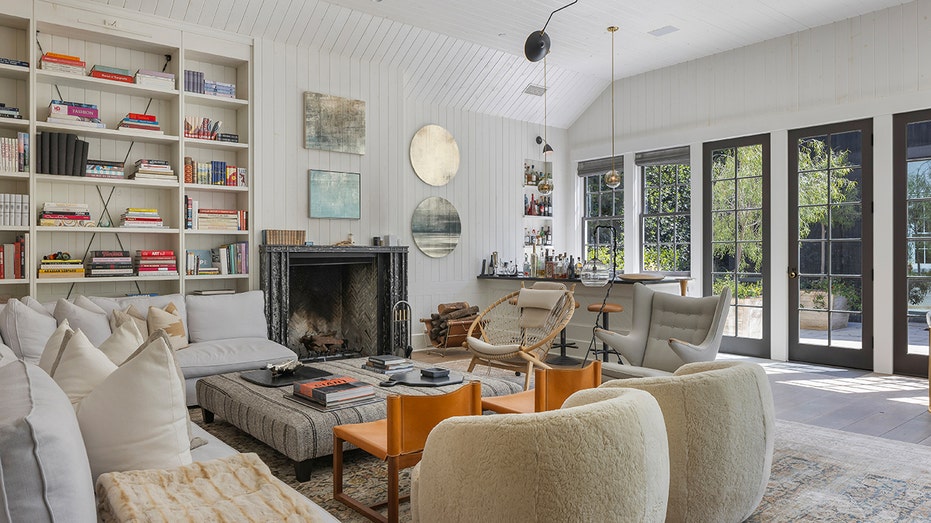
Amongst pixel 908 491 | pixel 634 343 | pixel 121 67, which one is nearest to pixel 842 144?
pixel 634 343

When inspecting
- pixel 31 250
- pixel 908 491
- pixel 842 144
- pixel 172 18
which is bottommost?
pixel 908 491

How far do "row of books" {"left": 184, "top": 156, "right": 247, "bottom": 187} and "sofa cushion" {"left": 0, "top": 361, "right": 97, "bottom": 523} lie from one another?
178 inches

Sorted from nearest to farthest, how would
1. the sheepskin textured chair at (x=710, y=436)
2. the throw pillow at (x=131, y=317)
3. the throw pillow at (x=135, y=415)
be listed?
the throw pillow at (x=135, y=415), the sheepskin textured chair at (x=710, y=436), the throw pillow at (x=131, y=317)

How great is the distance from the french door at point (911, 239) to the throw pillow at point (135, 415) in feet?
20.8

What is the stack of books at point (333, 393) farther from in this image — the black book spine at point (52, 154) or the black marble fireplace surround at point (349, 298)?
the black book spine at point (52, 154)

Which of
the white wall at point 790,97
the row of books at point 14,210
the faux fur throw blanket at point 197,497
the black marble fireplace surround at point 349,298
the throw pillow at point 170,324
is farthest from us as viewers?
the black marble fireplace surround at point 349,298

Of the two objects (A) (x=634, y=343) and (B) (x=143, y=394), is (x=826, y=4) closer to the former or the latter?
(A) (x=634, y=343)

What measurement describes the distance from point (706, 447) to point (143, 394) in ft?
6.15

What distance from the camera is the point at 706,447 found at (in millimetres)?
2248

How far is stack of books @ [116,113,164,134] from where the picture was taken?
516 cm

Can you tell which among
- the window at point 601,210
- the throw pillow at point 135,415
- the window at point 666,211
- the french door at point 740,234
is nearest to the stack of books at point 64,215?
the throw pillow at point 135,415

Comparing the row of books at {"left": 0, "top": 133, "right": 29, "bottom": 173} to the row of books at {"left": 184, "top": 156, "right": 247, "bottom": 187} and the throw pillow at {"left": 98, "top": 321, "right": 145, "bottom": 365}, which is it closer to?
the row of books at {"left": 184, "top": 156, "right": 247, "bottom": 187}

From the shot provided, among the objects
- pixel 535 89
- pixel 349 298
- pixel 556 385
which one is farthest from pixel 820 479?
pixel 535 89

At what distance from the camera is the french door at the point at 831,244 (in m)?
6.03
